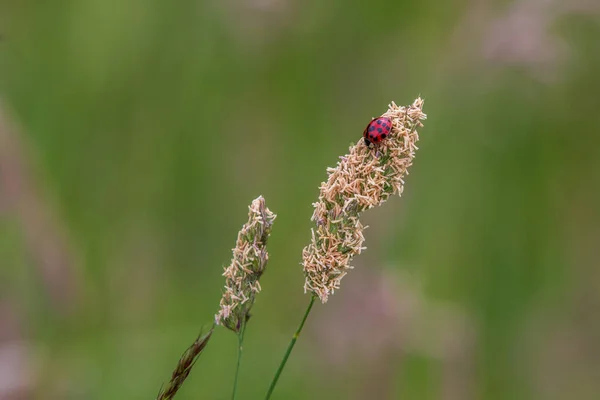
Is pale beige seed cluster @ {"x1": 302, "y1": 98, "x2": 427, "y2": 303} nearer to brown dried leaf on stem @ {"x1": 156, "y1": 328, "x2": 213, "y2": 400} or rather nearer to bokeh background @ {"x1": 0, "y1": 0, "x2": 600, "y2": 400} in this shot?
brown dried leaf on stem @ {"x1": 156, "y1": 328, "x2": 213, "y2": 400}

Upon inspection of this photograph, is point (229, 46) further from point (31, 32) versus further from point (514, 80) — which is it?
point (514, 80)

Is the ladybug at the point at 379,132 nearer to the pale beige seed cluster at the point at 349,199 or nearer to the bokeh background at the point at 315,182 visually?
the pale beige seed cluster at the point at 349,199

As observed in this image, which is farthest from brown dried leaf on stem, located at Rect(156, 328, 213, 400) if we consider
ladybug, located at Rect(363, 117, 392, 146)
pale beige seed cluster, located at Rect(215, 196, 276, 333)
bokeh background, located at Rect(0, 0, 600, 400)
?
bokeh background, located at Rect(0, 0, 600, 400)

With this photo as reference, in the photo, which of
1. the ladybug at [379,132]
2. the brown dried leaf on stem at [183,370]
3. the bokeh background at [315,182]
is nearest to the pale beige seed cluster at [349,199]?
the ladybug at [379,132]

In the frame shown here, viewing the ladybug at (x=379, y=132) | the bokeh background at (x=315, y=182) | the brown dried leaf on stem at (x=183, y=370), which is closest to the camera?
the brown dried leaf on stem at (x=183, y=370)

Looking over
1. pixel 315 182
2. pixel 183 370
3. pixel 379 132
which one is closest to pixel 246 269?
pixel 183 370

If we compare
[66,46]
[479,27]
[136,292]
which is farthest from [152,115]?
[479,27]
